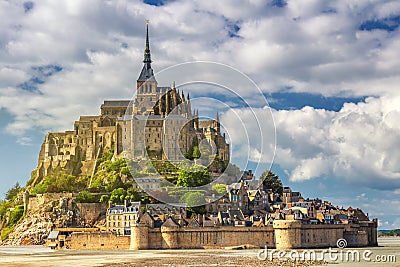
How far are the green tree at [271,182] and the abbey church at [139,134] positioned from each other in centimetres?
634

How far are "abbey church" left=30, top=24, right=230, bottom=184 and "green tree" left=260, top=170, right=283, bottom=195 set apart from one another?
6342 millimetres

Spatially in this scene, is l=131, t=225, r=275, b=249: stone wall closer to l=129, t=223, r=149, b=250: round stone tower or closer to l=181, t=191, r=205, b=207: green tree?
l=129, t=223, r=149, b=250: round stone tower

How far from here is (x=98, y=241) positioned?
64875 mm

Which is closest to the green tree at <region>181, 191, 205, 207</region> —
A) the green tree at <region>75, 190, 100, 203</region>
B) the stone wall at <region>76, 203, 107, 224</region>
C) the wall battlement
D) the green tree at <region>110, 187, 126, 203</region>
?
the green tree at <region>110, 187, 126, 203</region>

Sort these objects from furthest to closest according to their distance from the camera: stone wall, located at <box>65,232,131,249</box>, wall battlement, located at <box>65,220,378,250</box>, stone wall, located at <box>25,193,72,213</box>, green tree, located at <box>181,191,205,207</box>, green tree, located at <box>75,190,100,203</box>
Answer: stone wall, located at <box>25,193,72,213</box> < green tree, located at <box>75,190,100,203</box> < green tree, located at <box>181,191,205,207</box> < stone wall, located at <box>65,232,131,249</box> < wall battlement, located at <box>65,220,378,250</box>

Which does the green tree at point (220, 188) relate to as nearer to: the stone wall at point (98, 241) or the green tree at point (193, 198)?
the green tree at point (193, 198)

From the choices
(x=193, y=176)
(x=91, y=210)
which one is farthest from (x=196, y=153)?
(x=91, y=210)

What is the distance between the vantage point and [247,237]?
6391 centimetres

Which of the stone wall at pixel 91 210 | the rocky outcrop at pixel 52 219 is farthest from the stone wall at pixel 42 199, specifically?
the stone wall at pixel 91 210

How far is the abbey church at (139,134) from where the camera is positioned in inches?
3684

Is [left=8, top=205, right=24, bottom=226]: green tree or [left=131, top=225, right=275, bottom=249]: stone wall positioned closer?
[left=131, top=225, right=275, bottom=249]: stone wall

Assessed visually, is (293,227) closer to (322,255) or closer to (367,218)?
(322,255)

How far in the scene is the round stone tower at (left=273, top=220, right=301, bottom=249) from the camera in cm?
6259

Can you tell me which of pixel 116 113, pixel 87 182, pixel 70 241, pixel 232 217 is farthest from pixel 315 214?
pixel 116 113
